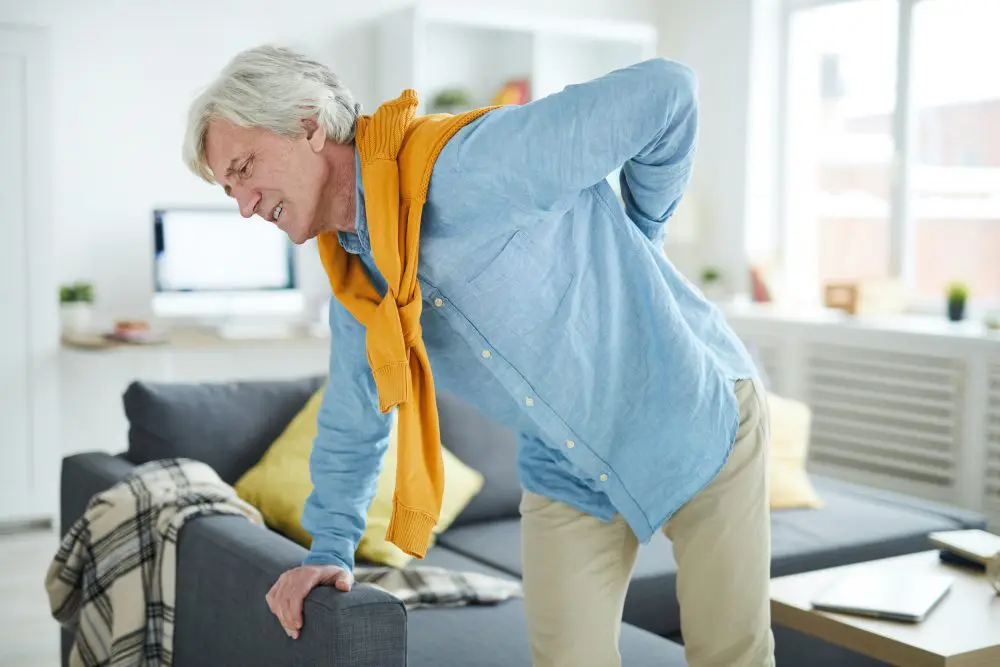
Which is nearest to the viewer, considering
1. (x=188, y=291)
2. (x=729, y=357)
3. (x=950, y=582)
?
(x=729, y=357)

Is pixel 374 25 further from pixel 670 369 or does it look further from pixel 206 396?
pixel 670 369

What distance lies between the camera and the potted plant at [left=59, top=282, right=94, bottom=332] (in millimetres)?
4978

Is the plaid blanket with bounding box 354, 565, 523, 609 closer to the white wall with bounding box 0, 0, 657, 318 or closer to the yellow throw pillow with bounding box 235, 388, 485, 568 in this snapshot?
the yellow throw pillow with bounding box 235, 388, 485, 568

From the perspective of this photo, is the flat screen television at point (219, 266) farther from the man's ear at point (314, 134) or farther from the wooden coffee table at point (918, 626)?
the man's ear at point (314, 134)

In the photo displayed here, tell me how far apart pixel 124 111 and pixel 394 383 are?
13.5ft

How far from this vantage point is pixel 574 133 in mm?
1384

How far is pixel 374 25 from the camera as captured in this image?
576cm

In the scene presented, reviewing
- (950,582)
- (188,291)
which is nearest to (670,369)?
(950,582)

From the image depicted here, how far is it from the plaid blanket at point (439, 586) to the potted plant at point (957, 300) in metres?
2.73

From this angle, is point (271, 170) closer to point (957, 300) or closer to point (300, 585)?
point (300, 585)

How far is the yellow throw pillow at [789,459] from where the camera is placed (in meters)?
3.40

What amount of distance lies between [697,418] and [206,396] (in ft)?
5.60

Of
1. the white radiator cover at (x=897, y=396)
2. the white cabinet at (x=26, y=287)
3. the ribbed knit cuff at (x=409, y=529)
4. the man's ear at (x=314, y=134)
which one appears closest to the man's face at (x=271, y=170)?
the man's ear at (x=314, y=134)

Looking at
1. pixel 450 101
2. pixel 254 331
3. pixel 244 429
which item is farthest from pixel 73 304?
pixel 244 429
